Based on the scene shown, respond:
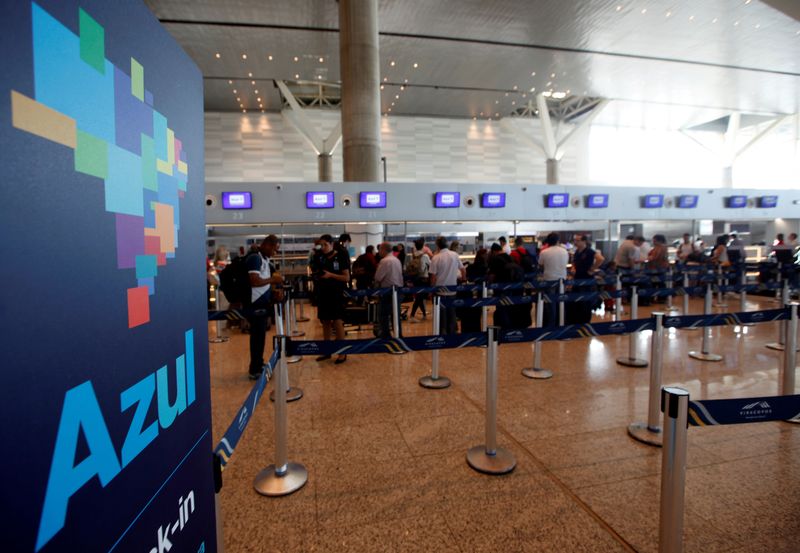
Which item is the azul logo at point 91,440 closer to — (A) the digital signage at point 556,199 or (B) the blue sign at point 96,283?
(B) the blue sign at point 96,283

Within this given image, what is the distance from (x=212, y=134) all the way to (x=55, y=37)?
23812 millimetres

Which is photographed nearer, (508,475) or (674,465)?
(674,465)

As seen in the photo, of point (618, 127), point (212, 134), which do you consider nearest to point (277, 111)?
point (212, 134)

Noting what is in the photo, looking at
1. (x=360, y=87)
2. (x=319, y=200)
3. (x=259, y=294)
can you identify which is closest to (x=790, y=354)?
(x=259, y=294)

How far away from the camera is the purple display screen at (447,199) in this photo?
11562 mm

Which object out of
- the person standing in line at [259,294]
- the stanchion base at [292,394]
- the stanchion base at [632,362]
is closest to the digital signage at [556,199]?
the stanchion base at [632,362]

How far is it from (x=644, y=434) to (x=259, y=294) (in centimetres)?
472

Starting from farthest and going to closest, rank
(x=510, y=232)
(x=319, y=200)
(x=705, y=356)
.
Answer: (x=510, y=232) < (x=319, y=200) < (x=705, y=356)

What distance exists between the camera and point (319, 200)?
10734 mm

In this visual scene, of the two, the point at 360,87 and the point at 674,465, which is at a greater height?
the point at 360,87

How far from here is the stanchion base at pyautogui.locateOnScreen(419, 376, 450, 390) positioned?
5176 mm

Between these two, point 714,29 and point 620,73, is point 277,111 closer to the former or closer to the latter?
point 620,73

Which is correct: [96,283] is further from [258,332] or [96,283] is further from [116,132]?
[258,332]

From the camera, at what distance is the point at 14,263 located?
0.86 meters
